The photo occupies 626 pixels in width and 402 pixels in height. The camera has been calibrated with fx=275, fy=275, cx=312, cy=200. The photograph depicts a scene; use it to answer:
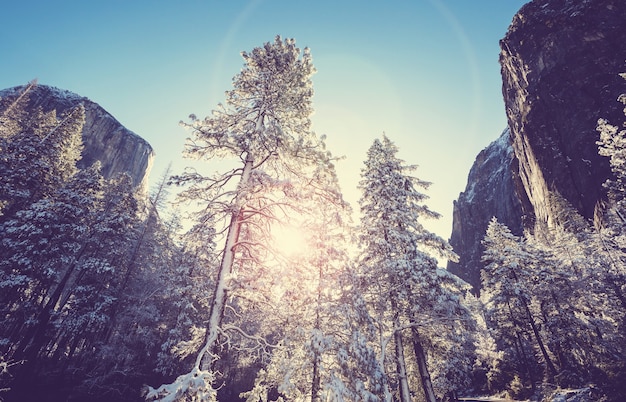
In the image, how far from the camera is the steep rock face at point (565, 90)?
4150cm

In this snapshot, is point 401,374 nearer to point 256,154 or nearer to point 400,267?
point 400,267

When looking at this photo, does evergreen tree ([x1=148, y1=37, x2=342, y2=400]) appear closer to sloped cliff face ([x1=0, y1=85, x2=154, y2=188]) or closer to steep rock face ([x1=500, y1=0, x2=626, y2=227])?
steep rock face ([x1=500, y1=0, x2=626, y2=227])

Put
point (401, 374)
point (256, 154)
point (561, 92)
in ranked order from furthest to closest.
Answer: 1. point (561, 92)
2. point (401, 374)
3. point (256, 154)

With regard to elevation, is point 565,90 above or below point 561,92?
below

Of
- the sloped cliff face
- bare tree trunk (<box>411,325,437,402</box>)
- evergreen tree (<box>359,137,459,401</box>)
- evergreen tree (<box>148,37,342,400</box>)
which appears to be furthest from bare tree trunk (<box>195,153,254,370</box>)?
the sloped cliff face

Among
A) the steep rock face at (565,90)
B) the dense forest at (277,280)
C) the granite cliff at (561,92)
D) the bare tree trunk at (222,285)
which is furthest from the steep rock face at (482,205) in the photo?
the bare tree trunk at (222,285)

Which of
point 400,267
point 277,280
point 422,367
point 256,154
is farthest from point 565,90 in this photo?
point 277,280

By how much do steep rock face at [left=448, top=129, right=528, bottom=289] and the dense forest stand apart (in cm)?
4824

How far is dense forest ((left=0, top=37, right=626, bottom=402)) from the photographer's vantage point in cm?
784

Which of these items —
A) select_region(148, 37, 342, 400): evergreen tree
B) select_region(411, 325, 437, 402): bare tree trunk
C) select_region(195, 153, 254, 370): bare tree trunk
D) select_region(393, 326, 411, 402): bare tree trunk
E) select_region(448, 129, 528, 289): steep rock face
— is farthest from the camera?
select_region(448, 129, 528, 289): steep rock face

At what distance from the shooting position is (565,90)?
153 ft

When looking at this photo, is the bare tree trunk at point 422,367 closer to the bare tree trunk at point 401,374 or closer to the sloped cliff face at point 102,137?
the bare tree trunk at point 401,374

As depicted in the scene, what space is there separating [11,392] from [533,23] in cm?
8406

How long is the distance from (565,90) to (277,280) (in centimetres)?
6235
